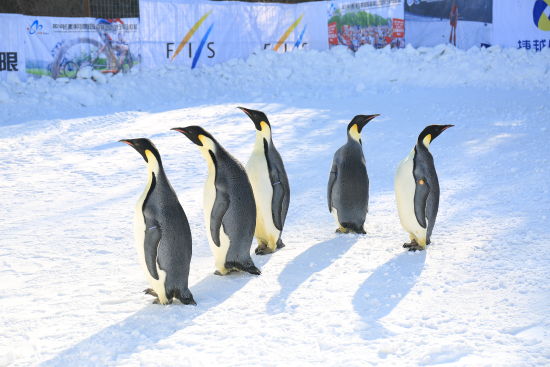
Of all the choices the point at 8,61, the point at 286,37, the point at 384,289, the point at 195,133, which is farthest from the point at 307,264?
the point at 286,37

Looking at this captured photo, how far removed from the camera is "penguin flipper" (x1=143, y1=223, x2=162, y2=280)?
3100 mm

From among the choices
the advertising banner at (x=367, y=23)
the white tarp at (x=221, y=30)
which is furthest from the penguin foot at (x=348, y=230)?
the advertising banner at (x=367, y=23)

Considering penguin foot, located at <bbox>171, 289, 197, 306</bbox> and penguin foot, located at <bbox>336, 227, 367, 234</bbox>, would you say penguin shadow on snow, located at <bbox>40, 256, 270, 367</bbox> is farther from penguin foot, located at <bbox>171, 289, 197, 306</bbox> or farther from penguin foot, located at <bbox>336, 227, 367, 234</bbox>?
penguin foot, located at <bbox>336, 227, 367, 234</bbox>

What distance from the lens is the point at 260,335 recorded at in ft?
9.27

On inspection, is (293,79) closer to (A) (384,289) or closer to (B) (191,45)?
(B) (191,45)

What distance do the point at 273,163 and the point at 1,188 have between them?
296 cm

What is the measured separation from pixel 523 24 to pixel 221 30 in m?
6.44

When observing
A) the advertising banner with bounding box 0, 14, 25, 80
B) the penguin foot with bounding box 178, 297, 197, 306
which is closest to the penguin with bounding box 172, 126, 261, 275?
the penguin foot with bounding box 178, 297, 197, 306

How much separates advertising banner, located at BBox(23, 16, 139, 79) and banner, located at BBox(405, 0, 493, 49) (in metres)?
5.85

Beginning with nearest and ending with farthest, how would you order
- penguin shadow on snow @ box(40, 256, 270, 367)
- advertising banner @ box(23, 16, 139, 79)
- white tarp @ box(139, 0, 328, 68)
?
penguin shadow on snow @ box(40, 256, 270, 367) → advertising banner @ box(23, 16, 139, 79) → white tarp @ box(139, 0, 328, 68)

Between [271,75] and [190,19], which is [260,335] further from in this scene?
[190,19]

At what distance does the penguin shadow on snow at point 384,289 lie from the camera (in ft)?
9.55

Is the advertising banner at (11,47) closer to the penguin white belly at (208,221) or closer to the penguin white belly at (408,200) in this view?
the penguin white belly at (208,221)

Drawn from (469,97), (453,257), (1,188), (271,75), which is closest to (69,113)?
(271,75)
